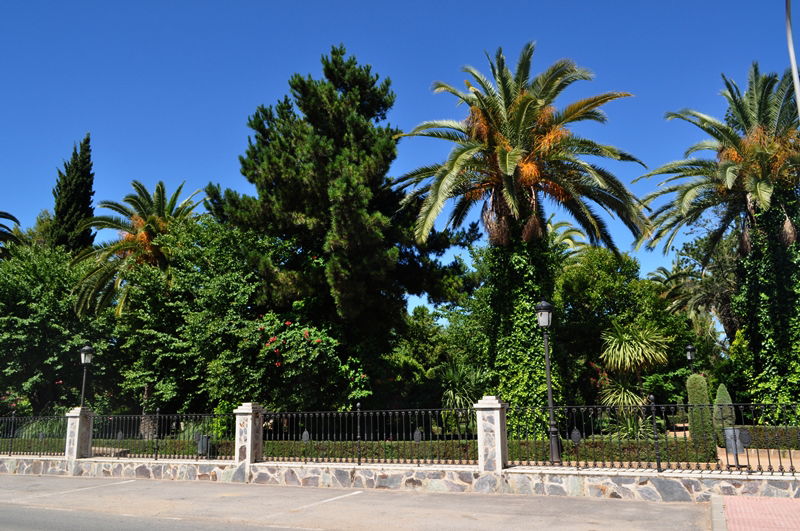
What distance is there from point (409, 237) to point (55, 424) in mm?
13736

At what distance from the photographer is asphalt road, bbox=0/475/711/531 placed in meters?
9.23

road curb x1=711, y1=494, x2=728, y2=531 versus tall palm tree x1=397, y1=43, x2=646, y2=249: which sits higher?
tall palm tree x1=397, y1=43, x2=646, y2=249

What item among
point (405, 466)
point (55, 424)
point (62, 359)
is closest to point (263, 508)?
point (405, 466)

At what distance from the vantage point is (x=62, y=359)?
27688 mm

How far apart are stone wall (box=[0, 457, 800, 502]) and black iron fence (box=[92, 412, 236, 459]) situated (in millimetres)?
779

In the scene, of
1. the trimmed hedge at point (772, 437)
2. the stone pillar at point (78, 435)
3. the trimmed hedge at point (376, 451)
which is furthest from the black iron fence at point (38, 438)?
the trimmed hedge at point (772, 437)

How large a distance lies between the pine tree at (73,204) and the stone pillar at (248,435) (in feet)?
80.8

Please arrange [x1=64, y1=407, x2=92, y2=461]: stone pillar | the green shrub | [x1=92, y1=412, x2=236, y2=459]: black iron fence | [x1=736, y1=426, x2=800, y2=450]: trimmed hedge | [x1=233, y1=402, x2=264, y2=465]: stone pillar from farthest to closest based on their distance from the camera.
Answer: [x1=64, y1=407, x2=92, y2=461]: stone pillar → [x1=736, y1=426, x2=800, y2=450]: trimmed hedge → [x1=92, y1=412, x2=236, y2=459]: black iron fence → [x1=233, y1=402, x2=264, y2=465]: stone pillar → the green shrub

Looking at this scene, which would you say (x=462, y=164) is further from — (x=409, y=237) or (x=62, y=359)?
(x=62, y=359)

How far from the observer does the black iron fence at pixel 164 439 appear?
16.7 m

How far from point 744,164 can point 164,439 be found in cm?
2056

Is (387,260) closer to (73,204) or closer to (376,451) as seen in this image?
(376,451)

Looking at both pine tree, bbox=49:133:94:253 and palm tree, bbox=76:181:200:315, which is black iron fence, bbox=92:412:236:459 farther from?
pine tree, bbox=49:133:94:253

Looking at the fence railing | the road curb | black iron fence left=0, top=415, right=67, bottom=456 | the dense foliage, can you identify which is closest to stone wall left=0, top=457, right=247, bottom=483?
the fence railing
